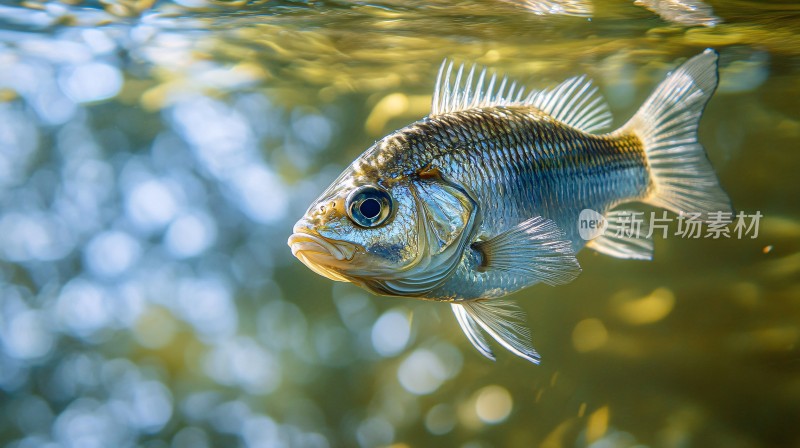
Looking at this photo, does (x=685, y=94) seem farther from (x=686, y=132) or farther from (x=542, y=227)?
(x=542, y=227)

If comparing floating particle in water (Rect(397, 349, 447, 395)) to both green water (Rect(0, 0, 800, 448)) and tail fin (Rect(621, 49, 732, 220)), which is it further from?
tail fin (Rect(621, 49, 732, 220))

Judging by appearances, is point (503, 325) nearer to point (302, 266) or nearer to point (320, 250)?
point (320, 250)

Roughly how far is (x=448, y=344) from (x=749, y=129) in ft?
10.9

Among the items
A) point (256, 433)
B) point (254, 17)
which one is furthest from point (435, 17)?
point (256, 433)

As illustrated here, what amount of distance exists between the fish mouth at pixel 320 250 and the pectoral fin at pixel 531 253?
45 centimetres

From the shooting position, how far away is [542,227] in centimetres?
172

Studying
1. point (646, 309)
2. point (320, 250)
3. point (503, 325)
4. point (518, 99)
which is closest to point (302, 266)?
point (646, 309)

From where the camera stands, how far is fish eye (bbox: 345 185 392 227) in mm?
Result: 1563

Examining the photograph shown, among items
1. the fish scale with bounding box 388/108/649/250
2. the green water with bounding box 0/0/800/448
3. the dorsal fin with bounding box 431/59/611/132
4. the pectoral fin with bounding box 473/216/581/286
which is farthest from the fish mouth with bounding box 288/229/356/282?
the green water with bounding box 0/0/800/448

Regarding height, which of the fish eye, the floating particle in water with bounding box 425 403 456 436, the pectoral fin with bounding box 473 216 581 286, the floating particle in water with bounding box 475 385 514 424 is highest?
the fish eye

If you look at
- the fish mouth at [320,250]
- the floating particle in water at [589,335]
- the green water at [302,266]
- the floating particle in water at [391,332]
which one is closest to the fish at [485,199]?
the fish mouth at [320,250]

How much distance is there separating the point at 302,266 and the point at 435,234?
10.8ft

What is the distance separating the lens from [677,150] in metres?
2.35

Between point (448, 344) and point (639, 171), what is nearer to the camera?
point (639, 171)
